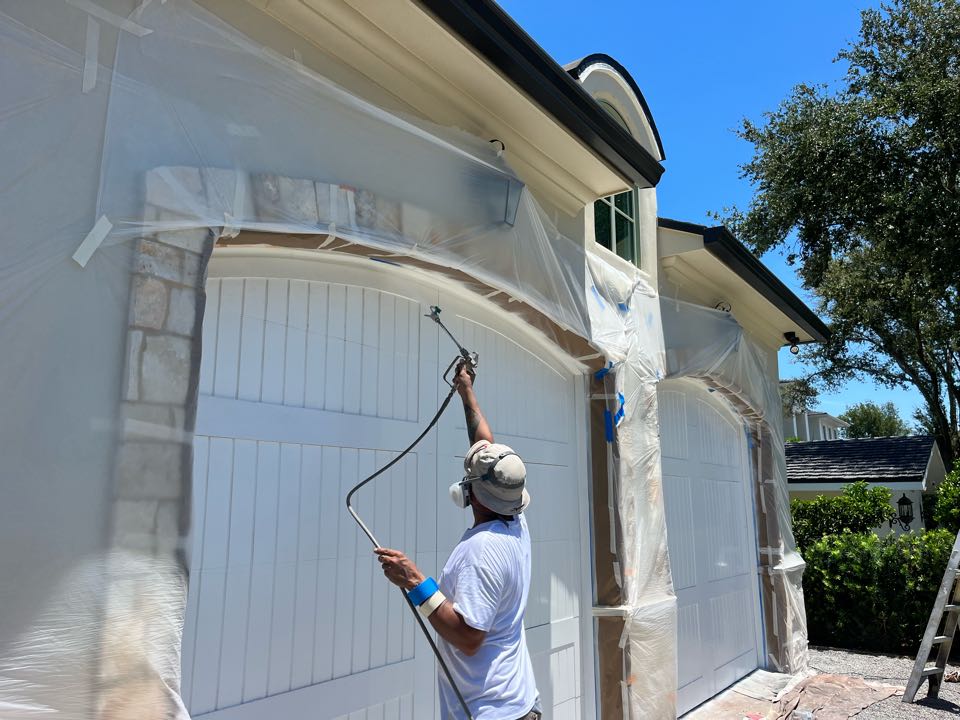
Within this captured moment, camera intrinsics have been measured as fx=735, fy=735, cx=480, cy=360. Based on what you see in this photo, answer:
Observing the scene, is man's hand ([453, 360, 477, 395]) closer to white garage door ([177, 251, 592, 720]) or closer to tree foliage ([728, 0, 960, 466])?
white garage door ([177, 251, 592, 720])

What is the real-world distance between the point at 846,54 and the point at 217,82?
1053 cm

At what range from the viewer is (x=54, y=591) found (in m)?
1.92

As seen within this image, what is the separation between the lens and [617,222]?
6.08 m

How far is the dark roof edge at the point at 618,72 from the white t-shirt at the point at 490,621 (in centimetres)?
408

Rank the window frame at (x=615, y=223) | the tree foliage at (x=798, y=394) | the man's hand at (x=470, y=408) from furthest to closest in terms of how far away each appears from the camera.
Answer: the tree foliage at (x=798, y=394) < the window frame at (x=615, y=223) < the man's hand at (x=470, y=408)

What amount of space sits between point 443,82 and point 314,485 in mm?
2195

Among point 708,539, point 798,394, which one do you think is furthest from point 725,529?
point 798,394

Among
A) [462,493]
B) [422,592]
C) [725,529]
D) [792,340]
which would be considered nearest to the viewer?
[422,592]

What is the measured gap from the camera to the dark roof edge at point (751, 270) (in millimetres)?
6336

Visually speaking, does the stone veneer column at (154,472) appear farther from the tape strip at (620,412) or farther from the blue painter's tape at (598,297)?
the tape strip at (620,412)

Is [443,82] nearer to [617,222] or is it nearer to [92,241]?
[92,241]

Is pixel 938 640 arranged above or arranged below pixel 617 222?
below

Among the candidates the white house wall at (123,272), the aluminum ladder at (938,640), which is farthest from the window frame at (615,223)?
the aluminum ladder at (938,640)

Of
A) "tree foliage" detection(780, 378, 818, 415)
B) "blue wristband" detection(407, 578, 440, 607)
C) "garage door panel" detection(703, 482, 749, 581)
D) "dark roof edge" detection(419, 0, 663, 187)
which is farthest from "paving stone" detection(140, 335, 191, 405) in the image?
"tree foliage" detection(780, 378, 818, 415)
